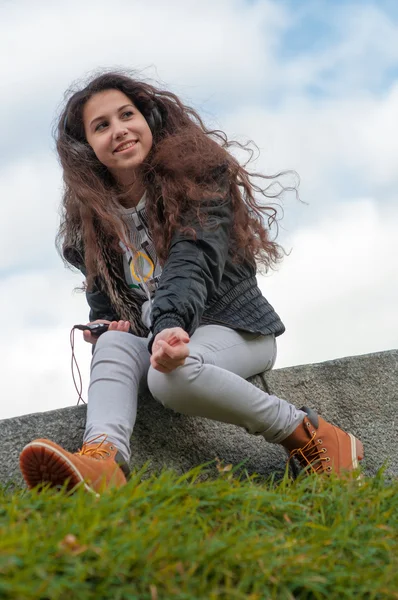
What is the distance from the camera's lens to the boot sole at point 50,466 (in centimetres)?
237

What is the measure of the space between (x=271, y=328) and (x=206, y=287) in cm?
42

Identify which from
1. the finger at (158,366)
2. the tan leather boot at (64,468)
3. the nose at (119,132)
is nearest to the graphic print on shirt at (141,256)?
the nose at (119,132)

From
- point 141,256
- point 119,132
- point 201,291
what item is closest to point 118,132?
point 119,132

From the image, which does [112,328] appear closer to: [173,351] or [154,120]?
[173,351]

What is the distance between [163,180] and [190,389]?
0.94 m

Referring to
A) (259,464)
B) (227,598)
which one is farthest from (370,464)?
(227,598)

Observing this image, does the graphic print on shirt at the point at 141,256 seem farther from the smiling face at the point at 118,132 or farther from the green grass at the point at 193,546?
the green grass at the point at 193,546

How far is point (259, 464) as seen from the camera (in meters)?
3.33

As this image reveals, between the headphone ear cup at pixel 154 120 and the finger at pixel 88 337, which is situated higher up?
the headphone ear cup at pixel 154 120

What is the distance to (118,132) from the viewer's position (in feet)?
11.2

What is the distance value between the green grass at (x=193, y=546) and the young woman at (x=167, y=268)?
479 mm

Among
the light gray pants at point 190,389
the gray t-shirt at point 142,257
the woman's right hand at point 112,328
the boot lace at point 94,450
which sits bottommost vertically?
the boot lace at point 94,450

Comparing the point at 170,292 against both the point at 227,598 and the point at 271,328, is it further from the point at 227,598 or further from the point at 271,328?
the point at 227,598

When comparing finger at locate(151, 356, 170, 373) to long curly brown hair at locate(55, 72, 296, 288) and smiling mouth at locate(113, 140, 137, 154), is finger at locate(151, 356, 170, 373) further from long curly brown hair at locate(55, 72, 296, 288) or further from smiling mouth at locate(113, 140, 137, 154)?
smiling mouth at locate(113, 140, 137, 154)
